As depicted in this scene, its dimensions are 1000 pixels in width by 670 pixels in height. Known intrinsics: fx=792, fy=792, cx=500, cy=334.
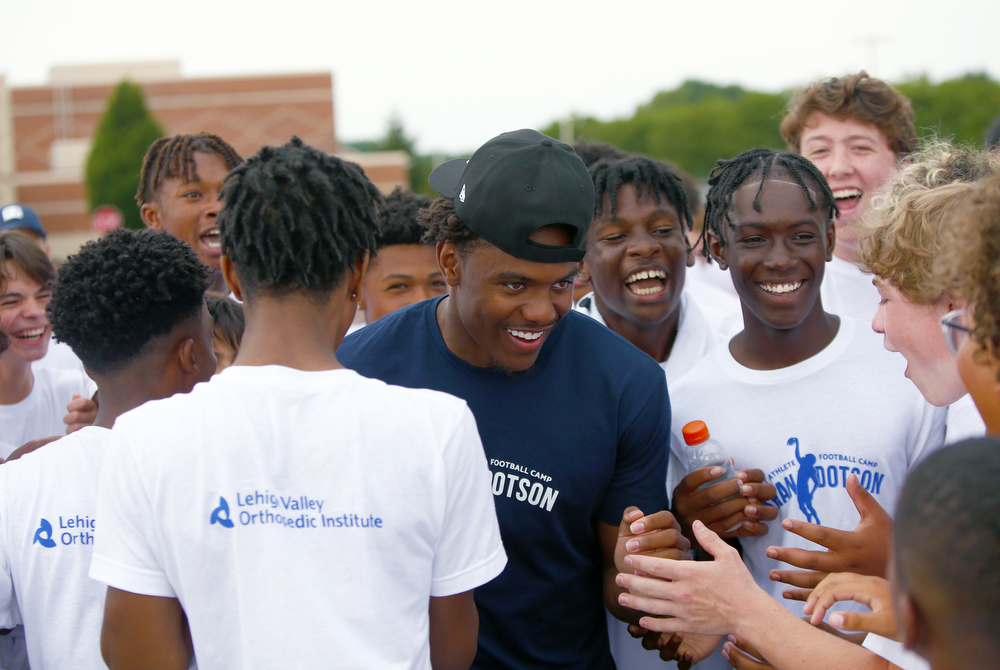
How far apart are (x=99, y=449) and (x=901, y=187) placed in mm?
3031

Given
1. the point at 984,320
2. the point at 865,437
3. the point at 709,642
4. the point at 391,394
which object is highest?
the point at 984,320

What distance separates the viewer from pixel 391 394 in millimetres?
1875

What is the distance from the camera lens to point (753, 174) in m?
3.44

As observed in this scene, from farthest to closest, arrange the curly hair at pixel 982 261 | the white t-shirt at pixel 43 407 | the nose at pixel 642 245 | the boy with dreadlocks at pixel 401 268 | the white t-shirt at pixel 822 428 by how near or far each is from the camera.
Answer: the boy with dreadlocks at pixel 401 268
the white t-shirt at pixel 43 407
the nose at pixel 642 245
the white t-shirt at pixel 822 428
the curly hair at pixel 982 261

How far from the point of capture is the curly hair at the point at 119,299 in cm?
243

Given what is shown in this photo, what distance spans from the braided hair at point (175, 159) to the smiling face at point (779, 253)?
2.95 metres

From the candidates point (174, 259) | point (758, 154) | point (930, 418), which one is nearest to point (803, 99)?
point (758, 154)

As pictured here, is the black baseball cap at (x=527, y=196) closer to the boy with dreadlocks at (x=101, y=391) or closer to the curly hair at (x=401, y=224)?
the boy with dreadlocks at (x=101, y=391)

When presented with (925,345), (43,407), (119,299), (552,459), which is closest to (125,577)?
(119,299)

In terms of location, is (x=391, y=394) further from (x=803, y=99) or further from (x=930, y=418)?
(x=803, y=99)

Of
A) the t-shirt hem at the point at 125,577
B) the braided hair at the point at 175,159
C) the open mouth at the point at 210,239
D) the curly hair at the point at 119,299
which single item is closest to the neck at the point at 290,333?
the t-shirt hem at the point at 125,577

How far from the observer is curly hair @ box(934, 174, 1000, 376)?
5.29 feet

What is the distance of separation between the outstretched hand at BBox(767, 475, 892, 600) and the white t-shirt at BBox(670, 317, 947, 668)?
0.28 meters

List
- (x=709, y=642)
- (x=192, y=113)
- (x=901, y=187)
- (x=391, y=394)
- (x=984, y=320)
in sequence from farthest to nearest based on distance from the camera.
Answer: (x=192, y=113), (x=901, y=187), (x=709, y=642), (x=391, y=394), (x=984, y=320)
